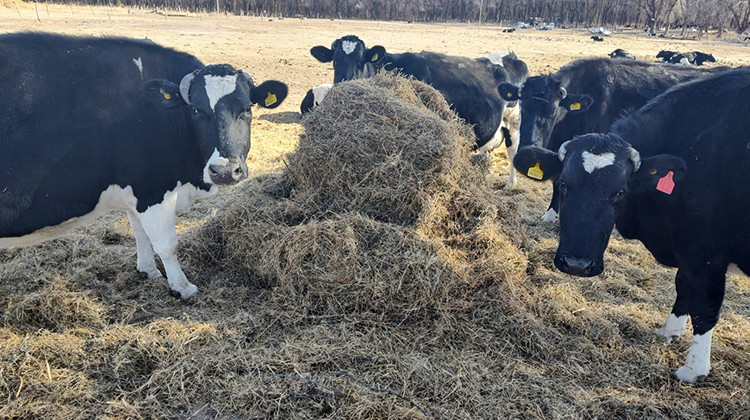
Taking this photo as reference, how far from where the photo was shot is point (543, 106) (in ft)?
21.8

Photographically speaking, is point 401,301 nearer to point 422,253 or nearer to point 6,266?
point 422,253

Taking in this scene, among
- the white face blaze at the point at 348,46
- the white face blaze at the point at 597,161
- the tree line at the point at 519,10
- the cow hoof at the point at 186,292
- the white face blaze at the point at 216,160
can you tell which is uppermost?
the tree line at the point at 519,10

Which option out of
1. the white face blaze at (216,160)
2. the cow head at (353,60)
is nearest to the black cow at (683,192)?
the white face blaze at (216,160)

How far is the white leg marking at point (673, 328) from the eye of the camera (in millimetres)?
4094

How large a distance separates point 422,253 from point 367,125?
5.17ft

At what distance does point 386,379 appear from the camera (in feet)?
11.3

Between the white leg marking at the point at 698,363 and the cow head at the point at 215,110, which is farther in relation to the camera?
the cow head at the point at 215,110

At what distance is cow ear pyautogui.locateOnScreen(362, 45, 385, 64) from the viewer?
885cm

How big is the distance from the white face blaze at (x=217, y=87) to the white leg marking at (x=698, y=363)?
14.4 feet

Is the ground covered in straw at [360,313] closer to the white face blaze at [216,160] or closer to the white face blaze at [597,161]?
the white face blaze at [216,160]

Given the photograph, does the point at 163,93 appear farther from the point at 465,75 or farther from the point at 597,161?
the point at 465,75

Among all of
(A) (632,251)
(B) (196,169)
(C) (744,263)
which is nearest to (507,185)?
(A) (632,251)

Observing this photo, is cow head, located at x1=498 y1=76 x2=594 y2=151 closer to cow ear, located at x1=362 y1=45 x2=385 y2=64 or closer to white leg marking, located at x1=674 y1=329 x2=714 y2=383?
cow ear, located at x1=362 y1=45 x2=385 y2=64

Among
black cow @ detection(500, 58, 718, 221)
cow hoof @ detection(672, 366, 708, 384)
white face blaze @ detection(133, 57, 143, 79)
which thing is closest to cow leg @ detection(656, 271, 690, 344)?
cow hoof @ detection(672, 366, 708, 384)
